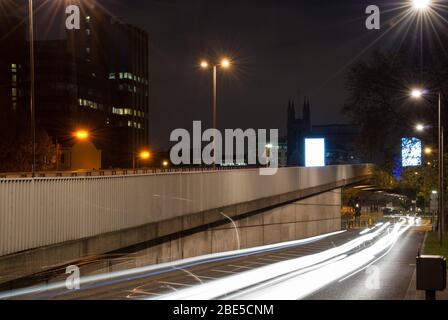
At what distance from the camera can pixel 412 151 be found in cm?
4488

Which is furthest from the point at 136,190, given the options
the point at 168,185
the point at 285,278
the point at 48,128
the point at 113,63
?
the point at 113,63

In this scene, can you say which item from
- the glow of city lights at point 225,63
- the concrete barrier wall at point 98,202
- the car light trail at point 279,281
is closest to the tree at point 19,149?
the glow of city lights at point 225,63

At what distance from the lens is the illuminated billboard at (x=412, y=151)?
146ft

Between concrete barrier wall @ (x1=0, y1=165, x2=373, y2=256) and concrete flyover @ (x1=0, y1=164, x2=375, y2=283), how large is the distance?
24mm

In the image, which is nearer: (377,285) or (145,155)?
(377,285)

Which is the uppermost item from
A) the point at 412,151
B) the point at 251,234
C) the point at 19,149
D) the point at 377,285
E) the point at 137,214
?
the point at 19,149

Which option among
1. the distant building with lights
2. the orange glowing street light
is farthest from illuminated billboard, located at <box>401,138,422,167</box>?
the distant building with lights

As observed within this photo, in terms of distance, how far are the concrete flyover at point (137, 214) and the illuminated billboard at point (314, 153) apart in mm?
30075

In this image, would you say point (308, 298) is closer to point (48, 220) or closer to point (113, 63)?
point (48, 220)

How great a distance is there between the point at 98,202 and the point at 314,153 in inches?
2059

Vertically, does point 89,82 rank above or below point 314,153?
above

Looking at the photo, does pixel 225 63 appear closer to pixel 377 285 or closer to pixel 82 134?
pixel 377 285

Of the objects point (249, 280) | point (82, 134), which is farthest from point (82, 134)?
point (249, 280)

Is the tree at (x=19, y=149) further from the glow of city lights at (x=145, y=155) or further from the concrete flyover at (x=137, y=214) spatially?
the concrete flyover at (x=137, y=214)
